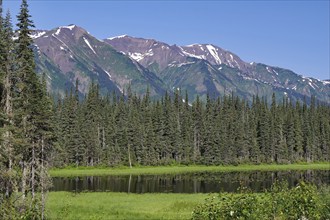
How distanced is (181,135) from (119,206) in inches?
4258

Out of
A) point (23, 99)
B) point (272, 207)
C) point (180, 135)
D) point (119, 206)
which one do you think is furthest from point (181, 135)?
point (272, 207)

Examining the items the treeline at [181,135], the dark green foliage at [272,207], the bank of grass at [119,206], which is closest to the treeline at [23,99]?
the bank of grass at [119,206]

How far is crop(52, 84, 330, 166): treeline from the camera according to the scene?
140125 millimetres

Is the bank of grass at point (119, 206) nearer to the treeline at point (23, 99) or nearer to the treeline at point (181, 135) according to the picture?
the treeline at point (23, 99)

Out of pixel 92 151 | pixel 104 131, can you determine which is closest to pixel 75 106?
pixel 104 131

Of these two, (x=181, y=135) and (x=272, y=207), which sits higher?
(x=181, y=135)

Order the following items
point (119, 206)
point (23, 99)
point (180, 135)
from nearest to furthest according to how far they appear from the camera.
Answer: point (23, 99) < point (119, 206) < point (180, 135)

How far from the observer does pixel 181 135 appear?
159875 millimetres

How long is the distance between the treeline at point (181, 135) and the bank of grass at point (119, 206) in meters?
62.8

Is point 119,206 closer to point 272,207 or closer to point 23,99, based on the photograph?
point 23,99

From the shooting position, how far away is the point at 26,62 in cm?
4266

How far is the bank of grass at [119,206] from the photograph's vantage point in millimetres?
44469

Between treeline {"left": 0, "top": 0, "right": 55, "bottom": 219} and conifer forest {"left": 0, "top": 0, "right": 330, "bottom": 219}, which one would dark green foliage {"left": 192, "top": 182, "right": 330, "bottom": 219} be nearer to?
treeline {"left": 0, "top": 0, "right": 55, "bottom": 219}

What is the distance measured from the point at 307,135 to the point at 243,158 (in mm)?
37049
